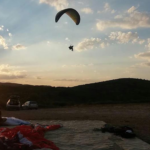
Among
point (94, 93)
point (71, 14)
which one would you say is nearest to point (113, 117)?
point (71, 14)

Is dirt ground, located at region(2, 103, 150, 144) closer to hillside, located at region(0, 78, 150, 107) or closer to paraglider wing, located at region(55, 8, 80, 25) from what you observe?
paraglider wing, located at region(55, 8, 80, 25)

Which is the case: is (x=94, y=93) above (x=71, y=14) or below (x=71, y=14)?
below

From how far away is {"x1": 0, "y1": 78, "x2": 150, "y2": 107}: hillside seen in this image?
46.5 meters

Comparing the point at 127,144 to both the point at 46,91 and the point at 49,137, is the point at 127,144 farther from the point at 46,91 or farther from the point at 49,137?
the point at 46,91

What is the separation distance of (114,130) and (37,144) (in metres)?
3.33

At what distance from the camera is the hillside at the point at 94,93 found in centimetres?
4653

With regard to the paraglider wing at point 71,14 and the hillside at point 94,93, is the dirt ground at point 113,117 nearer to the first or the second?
the paraglider wing at point 71,14

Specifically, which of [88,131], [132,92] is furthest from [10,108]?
[132,92]

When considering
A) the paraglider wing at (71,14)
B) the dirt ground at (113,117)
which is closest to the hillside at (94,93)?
the dirt ground at (113,117)

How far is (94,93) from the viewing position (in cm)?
5156

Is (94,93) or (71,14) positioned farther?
(94,93)

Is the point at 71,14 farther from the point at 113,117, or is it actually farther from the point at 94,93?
the point at 94,93

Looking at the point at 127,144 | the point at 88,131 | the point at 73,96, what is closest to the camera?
the point at 127,144

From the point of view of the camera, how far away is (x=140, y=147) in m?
7.66
